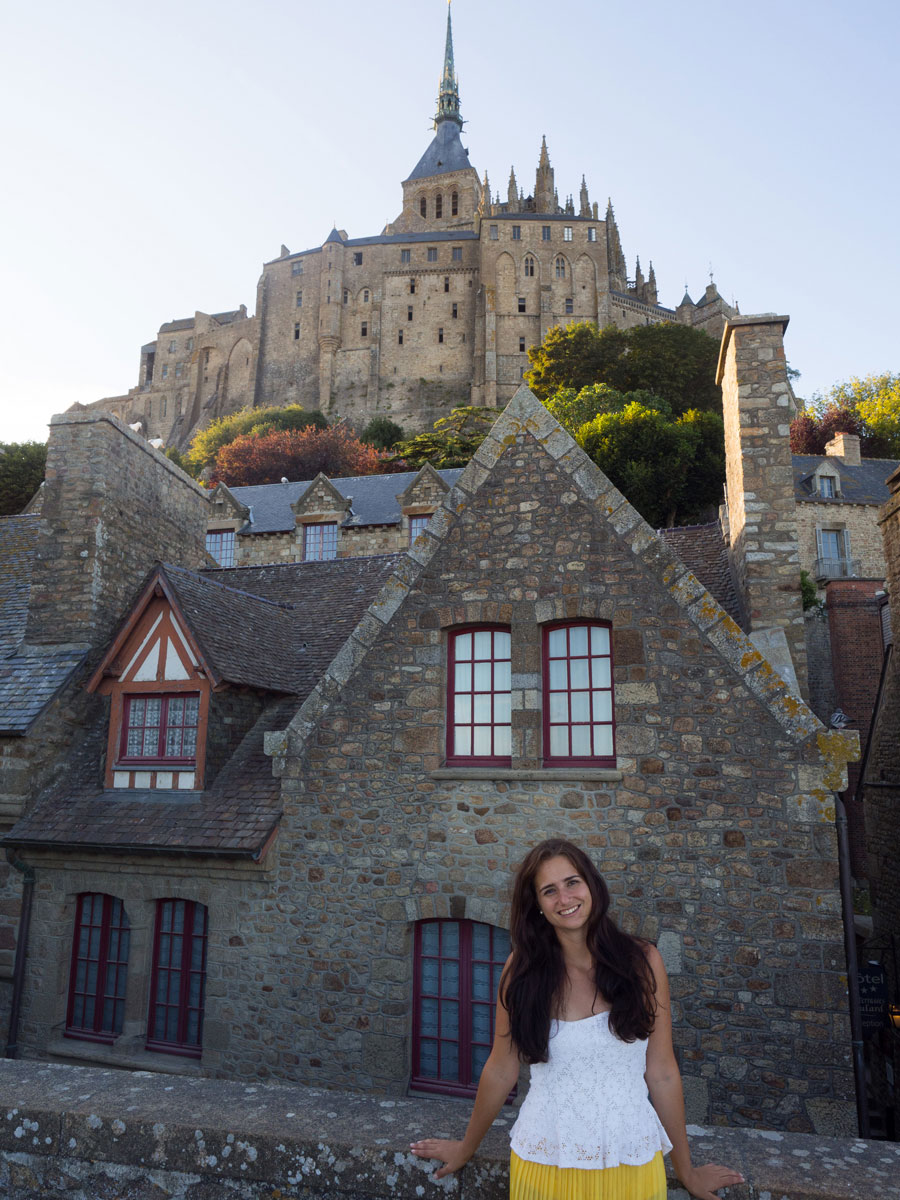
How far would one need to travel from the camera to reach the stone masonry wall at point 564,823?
593 cm

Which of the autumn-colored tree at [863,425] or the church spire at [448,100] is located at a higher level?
the church spire at [448,100]

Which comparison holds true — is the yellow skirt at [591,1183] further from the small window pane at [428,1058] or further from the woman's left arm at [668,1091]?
the small window pane at [428,1058]

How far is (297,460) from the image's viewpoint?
142 feet

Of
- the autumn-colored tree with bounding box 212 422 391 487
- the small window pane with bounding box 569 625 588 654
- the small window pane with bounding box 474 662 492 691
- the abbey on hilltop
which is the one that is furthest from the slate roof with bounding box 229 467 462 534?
the abbey on hilltop

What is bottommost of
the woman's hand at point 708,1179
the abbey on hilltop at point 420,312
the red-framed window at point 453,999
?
the red-framed window at point 453,999

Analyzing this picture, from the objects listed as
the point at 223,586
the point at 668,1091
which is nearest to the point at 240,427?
the point at 223,586

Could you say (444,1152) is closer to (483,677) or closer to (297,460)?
(483,677)

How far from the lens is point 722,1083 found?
231 inches

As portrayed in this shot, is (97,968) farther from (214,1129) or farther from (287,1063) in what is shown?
(214,1129)

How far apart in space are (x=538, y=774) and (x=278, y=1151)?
4071 millimetres

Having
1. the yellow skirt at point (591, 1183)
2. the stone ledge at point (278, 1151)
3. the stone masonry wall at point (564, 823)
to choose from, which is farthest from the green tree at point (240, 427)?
the yellow skirt at point (591, 1183)

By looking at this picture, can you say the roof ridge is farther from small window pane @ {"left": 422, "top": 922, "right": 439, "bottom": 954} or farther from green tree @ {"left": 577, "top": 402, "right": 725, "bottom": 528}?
green tree @ {"left": 577, "top": 402, "right": 725, "bottom": 528}

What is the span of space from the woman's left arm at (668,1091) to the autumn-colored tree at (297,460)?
132 feet

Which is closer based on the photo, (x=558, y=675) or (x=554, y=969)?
(x=554, y=969)
